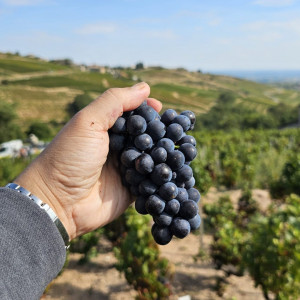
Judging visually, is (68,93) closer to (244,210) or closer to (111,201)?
(244,210)

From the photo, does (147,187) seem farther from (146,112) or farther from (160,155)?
(146,112)

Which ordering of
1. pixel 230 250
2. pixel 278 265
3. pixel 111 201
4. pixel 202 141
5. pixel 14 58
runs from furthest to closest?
1. pixel 14 58
2. pixel 202 141
3. pixel 230 250
4. pixel 278 265
5. pixel 111 201

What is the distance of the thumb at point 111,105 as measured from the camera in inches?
70.8

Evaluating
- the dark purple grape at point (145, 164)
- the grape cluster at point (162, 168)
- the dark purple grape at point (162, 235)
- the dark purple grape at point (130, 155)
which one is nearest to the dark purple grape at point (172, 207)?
the grape cluster at point (162, 168)

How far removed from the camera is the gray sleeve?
135 centimetres

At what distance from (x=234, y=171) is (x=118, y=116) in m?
8.95

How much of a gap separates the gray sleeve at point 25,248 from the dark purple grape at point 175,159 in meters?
0.73

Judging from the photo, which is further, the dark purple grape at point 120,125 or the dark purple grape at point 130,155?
the dark purple grape at point 120,125

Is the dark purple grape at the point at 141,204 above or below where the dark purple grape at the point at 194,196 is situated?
below

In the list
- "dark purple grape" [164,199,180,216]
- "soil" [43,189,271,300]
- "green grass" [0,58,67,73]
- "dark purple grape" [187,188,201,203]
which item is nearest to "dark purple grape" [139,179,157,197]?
"dark purple grape" [164,199,180,216]

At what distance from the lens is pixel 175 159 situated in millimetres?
1675

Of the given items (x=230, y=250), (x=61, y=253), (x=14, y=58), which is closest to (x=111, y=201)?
(x=61, y=253)

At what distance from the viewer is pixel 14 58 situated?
57062 mm

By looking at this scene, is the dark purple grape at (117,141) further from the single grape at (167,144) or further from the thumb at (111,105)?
the single grape at (167,144)
